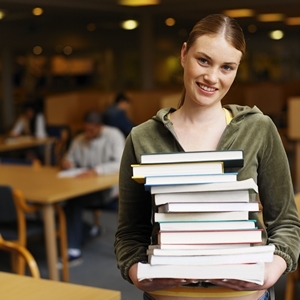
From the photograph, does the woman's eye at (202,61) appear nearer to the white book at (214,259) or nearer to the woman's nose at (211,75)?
the woman's nose at (211,75)

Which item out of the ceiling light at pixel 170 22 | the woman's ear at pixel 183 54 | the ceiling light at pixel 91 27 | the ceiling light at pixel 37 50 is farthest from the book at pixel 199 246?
the ceiling light at pixel 37 50

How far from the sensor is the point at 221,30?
1212 mm

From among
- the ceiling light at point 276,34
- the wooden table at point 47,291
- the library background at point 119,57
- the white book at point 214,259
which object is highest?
the ceiling light at point 276,34

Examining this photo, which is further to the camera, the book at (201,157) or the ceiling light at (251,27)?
the ceiling light at (251,27)

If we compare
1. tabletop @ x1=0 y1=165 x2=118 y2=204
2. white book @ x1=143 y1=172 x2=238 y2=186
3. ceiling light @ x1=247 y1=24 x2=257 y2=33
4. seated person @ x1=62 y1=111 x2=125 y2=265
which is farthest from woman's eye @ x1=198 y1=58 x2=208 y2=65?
ceiling light @ x1=247 y1=24 x2=257 y2=33

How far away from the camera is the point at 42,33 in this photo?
1370cm

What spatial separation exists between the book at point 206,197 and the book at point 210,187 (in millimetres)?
11

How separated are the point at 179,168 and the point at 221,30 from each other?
295 millimetres

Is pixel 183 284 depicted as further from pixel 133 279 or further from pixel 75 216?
pixel 75 216

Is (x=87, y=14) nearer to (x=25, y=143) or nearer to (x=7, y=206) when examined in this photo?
(x=25, y=143)

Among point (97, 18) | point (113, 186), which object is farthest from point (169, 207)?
point (97, 18)

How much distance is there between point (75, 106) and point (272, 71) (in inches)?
534

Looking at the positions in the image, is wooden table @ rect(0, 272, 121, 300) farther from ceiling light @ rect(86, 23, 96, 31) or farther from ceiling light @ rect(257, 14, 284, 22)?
ceiling light @ rect(86, 23, 96, 31)

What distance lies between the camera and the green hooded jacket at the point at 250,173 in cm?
123
